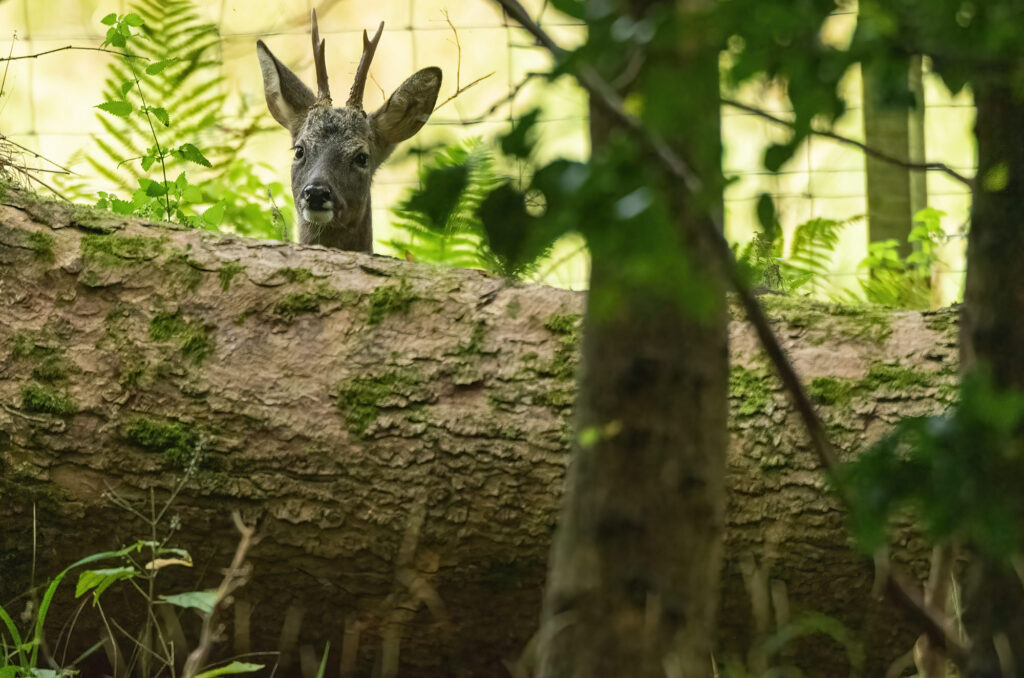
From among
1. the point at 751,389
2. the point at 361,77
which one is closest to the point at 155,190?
the point at 361,77

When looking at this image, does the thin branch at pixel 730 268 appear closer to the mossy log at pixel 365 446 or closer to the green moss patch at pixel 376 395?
the mossy log at pixel 365 446

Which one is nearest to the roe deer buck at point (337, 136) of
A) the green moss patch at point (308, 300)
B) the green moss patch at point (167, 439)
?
the green moss patch at point (308, 300)

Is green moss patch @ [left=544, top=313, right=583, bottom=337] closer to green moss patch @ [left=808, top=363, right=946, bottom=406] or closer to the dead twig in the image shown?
green moss patch @ [left=808, top=363, right=946, bottom=406]

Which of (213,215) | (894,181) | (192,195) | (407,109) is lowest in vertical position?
(213,215)

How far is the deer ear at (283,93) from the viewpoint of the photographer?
7574mm

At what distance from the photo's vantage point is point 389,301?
13.7 feet

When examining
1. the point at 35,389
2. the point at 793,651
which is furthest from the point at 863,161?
the point at 35,389

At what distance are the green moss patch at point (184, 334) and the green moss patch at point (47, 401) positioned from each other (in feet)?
1.17

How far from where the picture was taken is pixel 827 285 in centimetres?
800

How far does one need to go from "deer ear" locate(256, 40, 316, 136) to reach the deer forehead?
0.14m

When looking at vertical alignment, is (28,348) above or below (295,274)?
below

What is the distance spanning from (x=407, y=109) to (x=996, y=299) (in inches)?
231

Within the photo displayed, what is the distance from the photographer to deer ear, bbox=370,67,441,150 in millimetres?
7633

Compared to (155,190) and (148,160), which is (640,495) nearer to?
(155,190)
